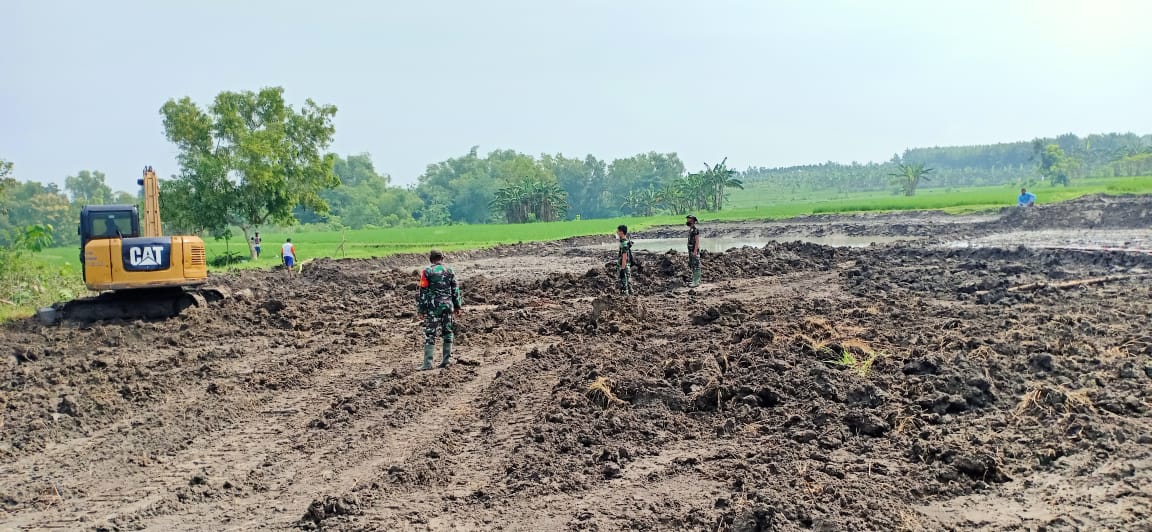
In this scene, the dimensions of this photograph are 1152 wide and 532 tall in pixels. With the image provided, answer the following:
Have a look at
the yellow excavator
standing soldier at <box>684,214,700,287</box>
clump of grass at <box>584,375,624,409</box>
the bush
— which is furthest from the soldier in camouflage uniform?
the bush

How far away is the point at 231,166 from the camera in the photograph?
112ft

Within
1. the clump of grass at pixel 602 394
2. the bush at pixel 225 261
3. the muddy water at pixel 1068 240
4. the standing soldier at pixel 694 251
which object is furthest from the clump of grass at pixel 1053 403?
the bush at pixel 225 261

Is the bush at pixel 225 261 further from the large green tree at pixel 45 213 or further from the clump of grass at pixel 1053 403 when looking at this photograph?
the large green tree at pixel 45 213

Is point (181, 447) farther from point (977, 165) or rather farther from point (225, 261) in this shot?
point (977, 165)

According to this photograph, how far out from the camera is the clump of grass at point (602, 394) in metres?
8.23

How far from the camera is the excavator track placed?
52.7 feet

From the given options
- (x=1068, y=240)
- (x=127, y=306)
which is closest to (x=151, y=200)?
(x=127, y=306)

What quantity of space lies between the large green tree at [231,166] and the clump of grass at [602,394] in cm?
2884

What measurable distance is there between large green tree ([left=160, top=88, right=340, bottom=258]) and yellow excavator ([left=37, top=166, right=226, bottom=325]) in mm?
17709

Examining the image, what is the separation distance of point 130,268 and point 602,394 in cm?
1130

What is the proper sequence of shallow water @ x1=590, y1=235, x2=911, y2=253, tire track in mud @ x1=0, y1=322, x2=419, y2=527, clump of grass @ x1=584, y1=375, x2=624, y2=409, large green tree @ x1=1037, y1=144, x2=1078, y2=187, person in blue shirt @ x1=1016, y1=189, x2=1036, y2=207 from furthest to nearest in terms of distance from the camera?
large green tree @ x1=1037, y1=144, x2=1078, y2=187 < person in blue shirt @ x1=1016, y1=189, x2=1036, y2=207 < shallow water @ x1=590, y1=235, x2=911, y2=253 < clump of grass @ x1=584, y1=375, x2=624, y2=409 < tire track in mud @ x1=0, y1=322, x2=419, y2=527

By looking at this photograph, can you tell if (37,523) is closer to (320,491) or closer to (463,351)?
(320,491)

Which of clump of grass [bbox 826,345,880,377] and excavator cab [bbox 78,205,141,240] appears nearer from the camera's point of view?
clump of grass [bbox 826,345,880,377]

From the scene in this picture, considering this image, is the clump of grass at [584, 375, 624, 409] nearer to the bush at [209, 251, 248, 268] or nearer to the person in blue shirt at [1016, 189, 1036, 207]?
the bush at [209, 251, 248, 268]
